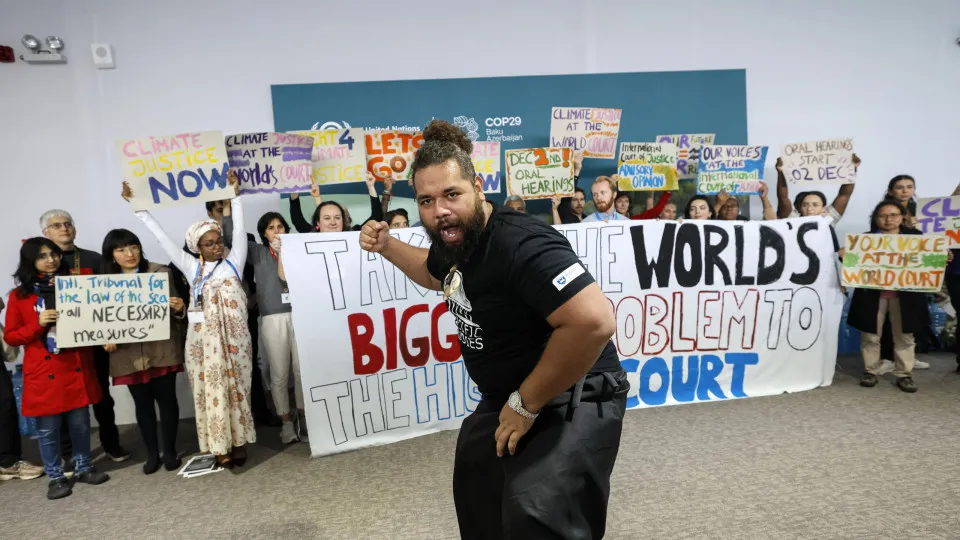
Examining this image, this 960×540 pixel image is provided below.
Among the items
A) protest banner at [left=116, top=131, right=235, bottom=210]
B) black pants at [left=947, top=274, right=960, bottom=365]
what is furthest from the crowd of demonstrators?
black pants at [left=947, top=274, right=960, bottom=365]

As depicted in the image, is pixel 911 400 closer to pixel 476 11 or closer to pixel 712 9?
pixel 712 9

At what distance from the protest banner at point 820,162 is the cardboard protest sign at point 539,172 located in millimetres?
2089

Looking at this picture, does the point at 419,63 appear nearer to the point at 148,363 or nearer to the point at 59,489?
the point at 148,363

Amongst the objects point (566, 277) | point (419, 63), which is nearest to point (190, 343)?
point (566, 277)

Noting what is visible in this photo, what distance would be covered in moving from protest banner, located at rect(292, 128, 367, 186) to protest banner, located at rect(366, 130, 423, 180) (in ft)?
0.24

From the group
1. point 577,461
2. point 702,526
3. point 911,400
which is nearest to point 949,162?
point 911,400

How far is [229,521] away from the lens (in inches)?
100

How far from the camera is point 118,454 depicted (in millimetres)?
3436

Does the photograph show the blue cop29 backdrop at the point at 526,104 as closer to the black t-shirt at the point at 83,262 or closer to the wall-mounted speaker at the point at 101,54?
the wall-mounted speaker at the point at 101,54

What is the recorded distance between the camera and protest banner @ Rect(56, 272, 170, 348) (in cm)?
288

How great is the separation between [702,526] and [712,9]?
4.86 meters

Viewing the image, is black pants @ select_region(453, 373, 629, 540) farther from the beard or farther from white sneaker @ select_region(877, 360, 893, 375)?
white sneaker @ select_region(877, 360, 893, 375)

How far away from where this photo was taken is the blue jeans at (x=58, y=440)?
2977 mm

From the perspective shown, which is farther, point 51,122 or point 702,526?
point 51,122
